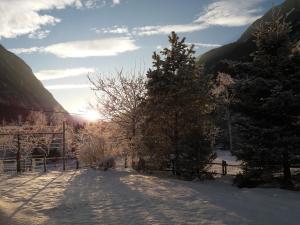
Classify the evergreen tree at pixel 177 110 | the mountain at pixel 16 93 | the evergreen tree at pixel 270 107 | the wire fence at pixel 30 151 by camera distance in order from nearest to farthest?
the evergreen tree at pixel 270 107 < the evergreen tree at pixel 177 110 < the wire fence at pixel 30 151 < the mountain at pixel 16 93

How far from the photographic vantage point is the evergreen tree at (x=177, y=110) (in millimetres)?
20828

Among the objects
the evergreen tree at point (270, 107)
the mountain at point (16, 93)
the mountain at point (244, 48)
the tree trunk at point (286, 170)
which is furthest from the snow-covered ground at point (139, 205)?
the mountain at point (16, 93)

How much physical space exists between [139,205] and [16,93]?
154 metres

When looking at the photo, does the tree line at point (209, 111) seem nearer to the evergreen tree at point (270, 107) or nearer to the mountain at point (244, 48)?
the evergreen tree at point (270, 107)

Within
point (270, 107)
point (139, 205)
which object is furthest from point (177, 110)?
point (139, 205)

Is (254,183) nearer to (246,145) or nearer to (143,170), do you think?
(246,145)

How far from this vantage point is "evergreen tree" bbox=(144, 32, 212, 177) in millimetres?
20828

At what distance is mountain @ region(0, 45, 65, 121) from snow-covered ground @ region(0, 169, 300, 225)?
114555mm

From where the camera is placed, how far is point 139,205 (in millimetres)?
11945

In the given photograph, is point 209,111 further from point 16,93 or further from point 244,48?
point 16,93

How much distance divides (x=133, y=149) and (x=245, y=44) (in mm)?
93875

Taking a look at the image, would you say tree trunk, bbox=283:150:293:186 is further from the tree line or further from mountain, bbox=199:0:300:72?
mountain, bbox=199:0:300:72

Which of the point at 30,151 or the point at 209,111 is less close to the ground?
the point at 209,111

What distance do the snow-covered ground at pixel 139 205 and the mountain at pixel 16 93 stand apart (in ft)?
376
